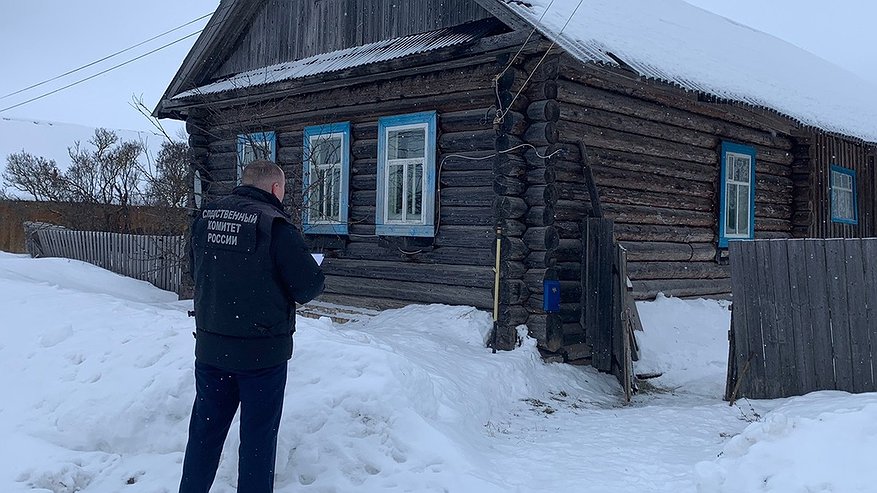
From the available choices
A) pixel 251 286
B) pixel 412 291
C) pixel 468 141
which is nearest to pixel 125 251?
pixel 412 291

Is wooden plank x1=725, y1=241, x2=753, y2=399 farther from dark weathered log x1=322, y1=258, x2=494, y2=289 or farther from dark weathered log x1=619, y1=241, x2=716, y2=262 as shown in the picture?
dark weathered log x1=322, y1=258, x2=494, y2=289

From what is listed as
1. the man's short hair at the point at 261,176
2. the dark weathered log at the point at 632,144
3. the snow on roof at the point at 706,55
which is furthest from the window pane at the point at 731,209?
the man's short hair at the point at 261,176

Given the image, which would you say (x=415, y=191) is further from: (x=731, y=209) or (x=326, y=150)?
(x=731, y=209)

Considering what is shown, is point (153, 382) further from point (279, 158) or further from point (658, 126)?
point (658, 126)

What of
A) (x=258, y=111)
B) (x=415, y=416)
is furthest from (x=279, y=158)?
(x=415, y=416)

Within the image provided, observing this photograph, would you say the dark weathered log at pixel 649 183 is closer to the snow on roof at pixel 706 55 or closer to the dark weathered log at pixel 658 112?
the dark weathered log at pixel 658 112

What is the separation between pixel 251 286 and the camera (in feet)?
13.4

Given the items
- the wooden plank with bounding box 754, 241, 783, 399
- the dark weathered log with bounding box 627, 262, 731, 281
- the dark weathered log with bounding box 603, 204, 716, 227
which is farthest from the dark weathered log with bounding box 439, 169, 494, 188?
the wooden plank with bounding box 754, 241, 783, 399

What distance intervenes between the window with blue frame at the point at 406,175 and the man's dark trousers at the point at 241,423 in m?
5.55

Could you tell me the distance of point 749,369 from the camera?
723cm

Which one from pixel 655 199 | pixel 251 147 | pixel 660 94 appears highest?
pixel 660 94

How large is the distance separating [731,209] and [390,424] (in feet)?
28.9

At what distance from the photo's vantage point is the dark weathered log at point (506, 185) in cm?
860

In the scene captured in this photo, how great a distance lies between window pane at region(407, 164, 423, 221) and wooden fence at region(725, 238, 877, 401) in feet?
13.3
